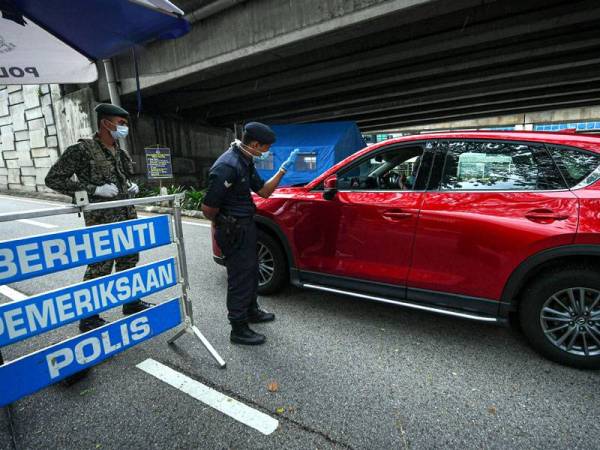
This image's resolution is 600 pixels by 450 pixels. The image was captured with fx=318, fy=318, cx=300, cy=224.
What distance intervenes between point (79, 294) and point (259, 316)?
1609 mm

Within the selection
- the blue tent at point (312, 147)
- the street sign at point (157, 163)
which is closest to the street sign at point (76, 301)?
the street sign at point (157, 163)

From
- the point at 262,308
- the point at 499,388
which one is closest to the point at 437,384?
the point at 499,388

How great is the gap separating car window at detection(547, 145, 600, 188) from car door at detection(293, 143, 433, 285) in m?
0.93

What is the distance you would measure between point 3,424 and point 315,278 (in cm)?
253

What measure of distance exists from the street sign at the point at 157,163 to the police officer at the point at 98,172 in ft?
26.7

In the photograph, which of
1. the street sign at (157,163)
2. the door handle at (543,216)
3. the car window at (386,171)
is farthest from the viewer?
the street sign at (157,163)

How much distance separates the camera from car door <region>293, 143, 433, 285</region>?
9.32 feet

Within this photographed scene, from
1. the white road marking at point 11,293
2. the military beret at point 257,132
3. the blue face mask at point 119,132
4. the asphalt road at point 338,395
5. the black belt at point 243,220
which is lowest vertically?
the asphalt road at point 338,395

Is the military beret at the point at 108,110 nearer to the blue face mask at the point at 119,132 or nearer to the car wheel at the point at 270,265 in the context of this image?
the blue face mask at the point at 119,132

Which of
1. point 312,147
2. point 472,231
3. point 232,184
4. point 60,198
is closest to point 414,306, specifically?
point 472,231

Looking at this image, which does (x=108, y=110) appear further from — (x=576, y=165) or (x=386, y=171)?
(x=576, y=165)

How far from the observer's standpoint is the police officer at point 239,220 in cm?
257

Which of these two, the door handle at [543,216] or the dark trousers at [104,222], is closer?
the door handle at [543,216]

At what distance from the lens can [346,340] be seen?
2.84 m
